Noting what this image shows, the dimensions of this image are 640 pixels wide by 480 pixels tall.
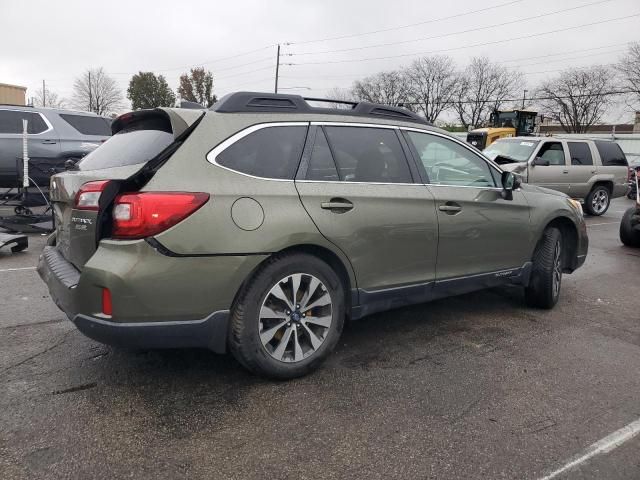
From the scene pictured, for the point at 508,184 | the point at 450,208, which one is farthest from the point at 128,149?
the point at 508,184

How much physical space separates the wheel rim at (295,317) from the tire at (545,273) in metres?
2.48

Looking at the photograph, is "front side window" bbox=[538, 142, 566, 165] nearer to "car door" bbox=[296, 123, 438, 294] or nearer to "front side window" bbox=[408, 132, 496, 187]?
"front side window" bbox=[408, 132, 496, 187]

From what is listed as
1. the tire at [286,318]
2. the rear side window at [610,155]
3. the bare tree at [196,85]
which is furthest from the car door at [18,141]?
the bare tree at [196,85]

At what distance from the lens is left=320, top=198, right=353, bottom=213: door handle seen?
329 cm

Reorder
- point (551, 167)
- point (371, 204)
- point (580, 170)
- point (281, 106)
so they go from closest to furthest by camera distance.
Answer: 1. point (281, 106)
2. point (371, 204)
3. point (551, 167)
4. point (580, 170)

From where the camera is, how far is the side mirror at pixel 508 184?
4.52 metres

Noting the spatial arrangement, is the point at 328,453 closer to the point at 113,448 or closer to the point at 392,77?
the point at 113,448

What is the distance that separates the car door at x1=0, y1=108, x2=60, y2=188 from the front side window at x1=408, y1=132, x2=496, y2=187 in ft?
26.4

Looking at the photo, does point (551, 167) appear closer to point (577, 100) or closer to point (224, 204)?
point (224, 204)

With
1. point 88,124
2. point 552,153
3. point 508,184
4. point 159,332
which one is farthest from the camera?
point 552,153

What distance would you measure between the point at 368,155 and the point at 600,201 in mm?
12235

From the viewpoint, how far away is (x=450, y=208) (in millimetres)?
4031

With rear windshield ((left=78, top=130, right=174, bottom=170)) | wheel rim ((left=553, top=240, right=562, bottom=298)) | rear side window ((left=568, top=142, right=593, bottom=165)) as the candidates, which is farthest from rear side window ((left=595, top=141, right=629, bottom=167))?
rear windshield ((left=78, top=130, right=174, bottom=170))

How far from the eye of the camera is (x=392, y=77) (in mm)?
70500
